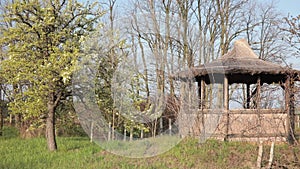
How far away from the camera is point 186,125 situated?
11203 mm

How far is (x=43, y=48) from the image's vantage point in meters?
8.88

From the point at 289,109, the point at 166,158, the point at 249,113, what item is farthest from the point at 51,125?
the point at 289,109

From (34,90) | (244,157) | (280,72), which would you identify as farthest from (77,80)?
(280,72)

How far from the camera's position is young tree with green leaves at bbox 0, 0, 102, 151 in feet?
27.0

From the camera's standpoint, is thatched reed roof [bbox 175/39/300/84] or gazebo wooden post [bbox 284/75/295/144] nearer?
gazebo wooden post [bbox 284/75/295/144]

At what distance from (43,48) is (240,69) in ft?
17.6

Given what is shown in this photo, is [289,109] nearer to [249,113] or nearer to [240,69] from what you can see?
[249,113]

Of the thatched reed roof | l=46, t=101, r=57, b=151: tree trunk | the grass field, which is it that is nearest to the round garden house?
the thatched reed roof

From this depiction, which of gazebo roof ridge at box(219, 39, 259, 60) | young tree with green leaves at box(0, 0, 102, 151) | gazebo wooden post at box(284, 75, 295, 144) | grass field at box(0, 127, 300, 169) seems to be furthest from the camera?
gazebo roof ridge at box(219, 39, 259, 60)

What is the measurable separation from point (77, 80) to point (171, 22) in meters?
3.33

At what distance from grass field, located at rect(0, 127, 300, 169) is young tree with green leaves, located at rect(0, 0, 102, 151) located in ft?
3.50

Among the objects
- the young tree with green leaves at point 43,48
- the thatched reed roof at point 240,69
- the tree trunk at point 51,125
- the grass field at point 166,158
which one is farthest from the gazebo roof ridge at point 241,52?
the tree trunk at point 51,125

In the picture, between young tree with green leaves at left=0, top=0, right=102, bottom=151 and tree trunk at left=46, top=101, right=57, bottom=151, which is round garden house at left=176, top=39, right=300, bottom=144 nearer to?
young tree with green leaves at left=0, top=0, right=102, bottom=151

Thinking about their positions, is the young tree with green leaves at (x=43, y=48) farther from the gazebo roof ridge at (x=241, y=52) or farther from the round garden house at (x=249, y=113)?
the gazebo roof ridge at (x=241, y=52)
